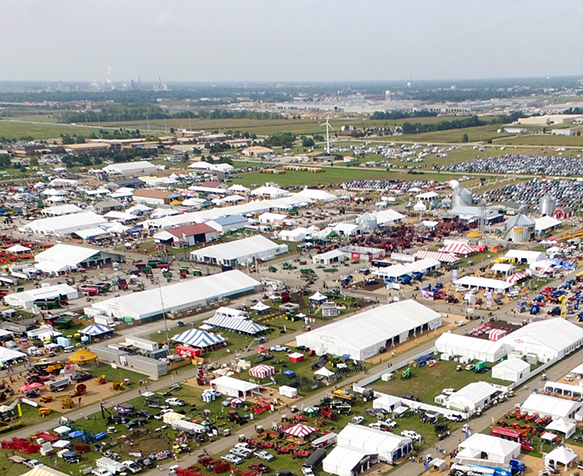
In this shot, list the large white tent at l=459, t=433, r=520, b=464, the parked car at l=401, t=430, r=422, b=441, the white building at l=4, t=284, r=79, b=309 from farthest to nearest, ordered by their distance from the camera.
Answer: the white building at l=4, t=284, r=79, b=309
the parked car at l=401, t=430, r=422, b=441
the large white tent at l=459, t=433, r=520, b=464

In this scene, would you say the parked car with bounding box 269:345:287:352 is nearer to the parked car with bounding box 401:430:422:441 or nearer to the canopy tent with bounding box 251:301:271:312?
the canopy tent with bounding box 251:301:271:312

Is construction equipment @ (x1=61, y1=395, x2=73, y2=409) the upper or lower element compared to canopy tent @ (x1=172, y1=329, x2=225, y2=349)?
lower

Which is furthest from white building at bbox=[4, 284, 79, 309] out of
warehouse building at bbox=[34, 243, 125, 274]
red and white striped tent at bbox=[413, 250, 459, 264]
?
red and white striped tent at bbox=[413, 250, 459, 264]

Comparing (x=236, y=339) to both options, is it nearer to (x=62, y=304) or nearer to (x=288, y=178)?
(x=62, y=304)

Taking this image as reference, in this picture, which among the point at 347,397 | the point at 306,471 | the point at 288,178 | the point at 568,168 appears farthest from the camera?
the point at 288,178

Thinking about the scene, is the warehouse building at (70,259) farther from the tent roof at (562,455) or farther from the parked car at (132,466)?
the tent roof at (562,455)

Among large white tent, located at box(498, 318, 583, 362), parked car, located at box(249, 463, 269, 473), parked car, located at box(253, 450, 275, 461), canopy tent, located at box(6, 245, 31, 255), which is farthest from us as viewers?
canopy tent, located at box(6, 245, 31, 255)

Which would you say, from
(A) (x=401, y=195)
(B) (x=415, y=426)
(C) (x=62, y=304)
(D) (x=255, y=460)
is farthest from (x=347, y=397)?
(A) (x=401, y=195)
